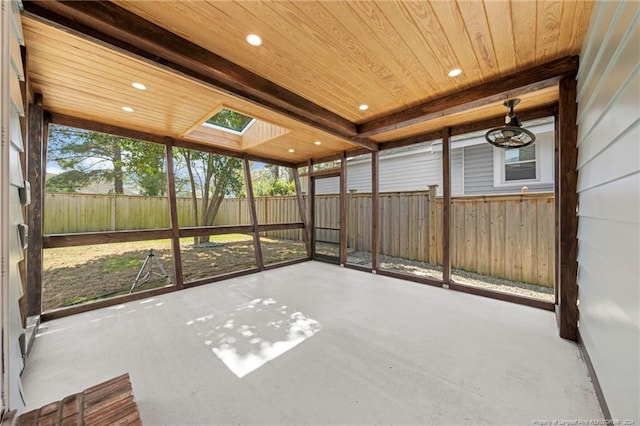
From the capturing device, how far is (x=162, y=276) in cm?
384

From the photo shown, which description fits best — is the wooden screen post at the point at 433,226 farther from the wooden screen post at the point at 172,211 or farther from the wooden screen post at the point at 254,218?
the wooden screen post at the point at 172,211

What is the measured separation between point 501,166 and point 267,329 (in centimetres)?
582

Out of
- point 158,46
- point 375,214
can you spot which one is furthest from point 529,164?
point 158,46

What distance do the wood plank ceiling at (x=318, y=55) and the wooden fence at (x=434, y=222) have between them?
4.49 feet

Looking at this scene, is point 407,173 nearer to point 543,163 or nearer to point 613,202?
point 543,163

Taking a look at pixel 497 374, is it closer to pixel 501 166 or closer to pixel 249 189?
pixel 249 189

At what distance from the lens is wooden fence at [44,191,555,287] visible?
11.1 feet

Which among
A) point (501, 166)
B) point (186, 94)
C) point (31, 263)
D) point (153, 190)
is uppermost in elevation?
point (186, 94)

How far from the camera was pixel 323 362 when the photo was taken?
1829 millimetres

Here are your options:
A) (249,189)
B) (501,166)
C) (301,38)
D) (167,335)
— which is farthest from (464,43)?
(501,166)

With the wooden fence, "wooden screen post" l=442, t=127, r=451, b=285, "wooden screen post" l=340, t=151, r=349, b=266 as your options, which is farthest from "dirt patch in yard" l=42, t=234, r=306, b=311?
"wooden screen post" l=442, t=127, r=451, b=285

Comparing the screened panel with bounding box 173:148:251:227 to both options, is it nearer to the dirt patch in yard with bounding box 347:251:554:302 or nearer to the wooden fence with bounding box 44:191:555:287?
the wooden fence with bounding box 44:191:555:287

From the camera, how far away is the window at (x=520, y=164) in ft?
16.2

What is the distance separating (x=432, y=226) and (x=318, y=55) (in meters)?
3.76
